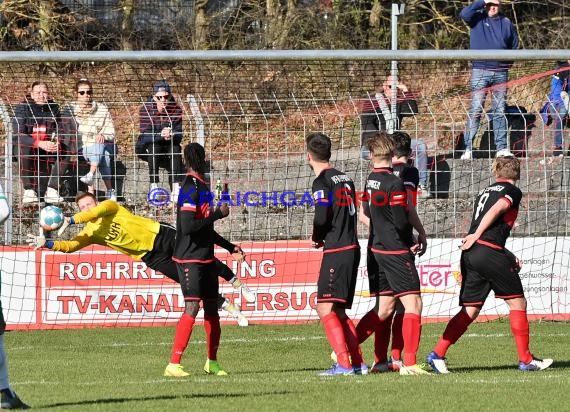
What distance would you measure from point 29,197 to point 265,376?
6.86 m

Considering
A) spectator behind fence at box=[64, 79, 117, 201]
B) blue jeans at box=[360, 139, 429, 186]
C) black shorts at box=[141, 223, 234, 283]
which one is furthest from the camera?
blue jeans at box=[360, 139, 429, 186]

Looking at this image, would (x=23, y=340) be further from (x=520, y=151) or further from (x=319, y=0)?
(x=319, y=0)

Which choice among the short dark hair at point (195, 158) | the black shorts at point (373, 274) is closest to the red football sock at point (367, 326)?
the black shorts at point (373, 274)

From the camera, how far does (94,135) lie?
16.0 m

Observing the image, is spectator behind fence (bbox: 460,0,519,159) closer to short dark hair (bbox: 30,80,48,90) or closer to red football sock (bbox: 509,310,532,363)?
red football sock (bbox: 509,310,532,363)

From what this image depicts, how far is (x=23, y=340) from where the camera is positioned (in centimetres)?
1429

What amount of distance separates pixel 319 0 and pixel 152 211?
916 cm

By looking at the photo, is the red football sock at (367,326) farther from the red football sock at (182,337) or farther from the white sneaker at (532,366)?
the red football sock at (182,337)

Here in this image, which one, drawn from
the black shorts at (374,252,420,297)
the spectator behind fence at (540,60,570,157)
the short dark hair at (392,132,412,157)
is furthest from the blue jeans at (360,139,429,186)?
the black shorts at (374,252,420,297)

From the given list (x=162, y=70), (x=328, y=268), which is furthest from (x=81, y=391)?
(x=162, y=70)

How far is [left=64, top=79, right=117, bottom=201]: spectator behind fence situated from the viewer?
15.9m

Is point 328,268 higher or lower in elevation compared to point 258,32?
lower

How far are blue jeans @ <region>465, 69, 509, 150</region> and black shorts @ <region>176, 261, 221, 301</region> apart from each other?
6388 mm

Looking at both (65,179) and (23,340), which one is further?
(65,179)
